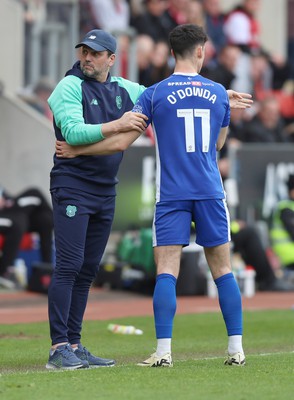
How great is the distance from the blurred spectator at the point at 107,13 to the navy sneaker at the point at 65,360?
12.2 metres

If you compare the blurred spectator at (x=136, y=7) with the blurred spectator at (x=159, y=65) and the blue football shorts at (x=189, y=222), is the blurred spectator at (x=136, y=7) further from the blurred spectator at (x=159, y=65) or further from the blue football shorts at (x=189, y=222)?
→ the blue football shorts at (x=189, y=222)

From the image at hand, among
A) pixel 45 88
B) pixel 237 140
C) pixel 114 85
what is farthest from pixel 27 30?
pixel 114 85

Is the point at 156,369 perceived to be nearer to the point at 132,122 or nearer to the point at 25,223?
the point at 132,122

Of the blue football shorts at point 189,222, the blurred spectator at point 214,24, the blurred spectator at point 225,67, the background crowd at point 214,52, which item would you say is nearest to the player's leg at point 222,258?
the blue football shorts at point 189,222

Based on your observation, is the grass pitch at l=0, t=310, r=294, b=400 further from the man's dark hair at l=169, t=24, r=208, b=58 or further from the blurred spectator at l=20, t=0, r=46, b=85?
the blurred spectator at l=20, t=0, r=46, b=85

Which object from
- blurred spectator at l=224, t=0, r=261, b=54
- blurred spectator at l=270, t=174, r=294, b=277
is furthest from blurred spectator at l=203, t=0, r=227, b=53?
blurred spectator at l=270, t=174, r=294, b=277

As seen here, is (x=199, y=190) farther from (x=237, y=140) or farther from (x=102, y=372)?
(x=237, y=140)

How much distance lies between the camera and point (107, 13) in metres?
19.4

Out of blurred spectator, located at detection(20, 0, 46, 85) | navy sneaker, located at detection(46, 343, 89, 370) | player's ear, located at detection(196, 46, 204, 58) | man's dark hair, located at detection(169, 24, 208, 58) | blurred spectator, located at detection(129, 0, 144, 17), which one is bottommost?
navy sneaker, located at detection(46, 343, 89, 370)

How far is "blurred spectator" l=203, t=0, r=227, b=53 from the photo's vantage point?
2142 centimetres

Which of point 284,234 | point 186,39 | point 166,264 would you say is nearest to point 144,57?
point 284,234

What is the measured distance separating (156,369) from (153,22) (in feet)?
45.1

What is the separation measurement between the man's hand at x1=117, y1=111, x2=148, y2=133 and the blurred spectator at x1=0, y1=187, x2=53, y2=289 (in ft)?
25.4

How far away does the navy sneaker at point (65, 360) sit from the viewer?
24.5ft
